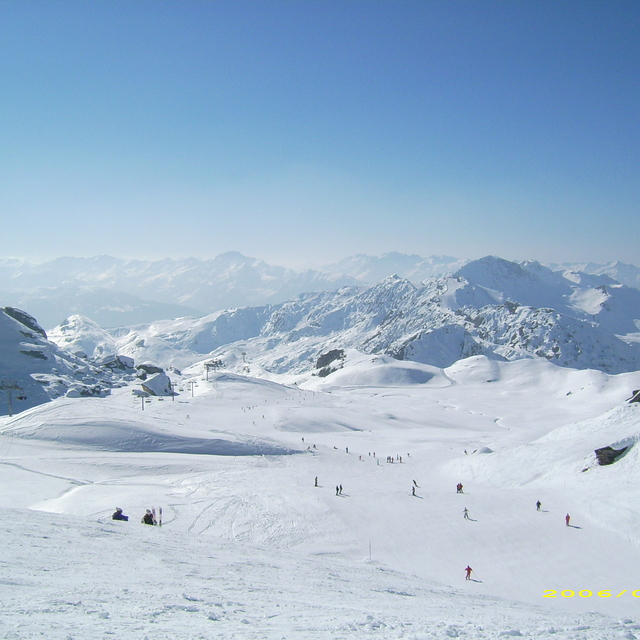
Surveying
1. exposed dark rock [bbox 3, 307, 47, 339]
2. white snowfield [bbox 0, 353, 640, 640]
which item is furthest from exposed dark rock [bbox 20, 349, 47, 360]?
white snowfield [bbox 0, 353, 640, 640]

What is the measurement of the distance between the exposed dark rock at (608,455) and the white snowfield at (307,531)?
21.8 inches

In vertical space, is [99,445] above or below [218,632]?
below

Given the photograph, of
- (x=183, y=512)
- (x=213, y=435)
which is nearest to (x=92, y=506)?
(x=183, y=512)

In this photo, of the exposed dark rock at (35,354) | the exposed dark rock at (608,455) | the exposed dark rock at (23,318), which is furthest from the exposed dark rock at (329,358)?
the exposed dark rock at (608,455)

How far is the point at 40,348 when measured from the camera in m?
91.8

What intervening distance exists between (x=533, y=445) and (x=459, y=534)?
2175cm

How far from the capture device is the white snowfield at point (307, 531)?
1109 centimetres

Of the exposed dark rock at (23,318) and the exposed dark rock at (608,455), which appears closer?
the exposed dark rock at (608,455)

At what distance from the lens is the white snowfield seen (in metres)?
11.1

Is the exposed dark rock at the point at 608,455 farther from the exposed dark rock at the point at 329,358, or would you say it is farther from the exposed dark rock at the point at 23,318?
A: the exposed dark rock at the point at 329,358

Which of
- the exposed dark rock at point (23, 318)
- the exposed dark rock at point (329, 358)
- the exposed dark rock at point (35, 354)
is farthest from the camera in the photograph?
the exposed dark rock at point (329, 358)

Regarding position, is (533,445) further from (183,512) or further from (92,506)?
(92,506)

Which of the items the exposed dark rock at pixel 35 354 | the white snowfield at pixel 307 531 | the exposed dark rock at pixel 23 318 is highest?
the exposed dark rock at pixel 23 318

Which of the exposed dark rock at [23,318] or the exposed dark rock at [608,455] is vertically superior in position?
the exposed dark rock at [23,318]
